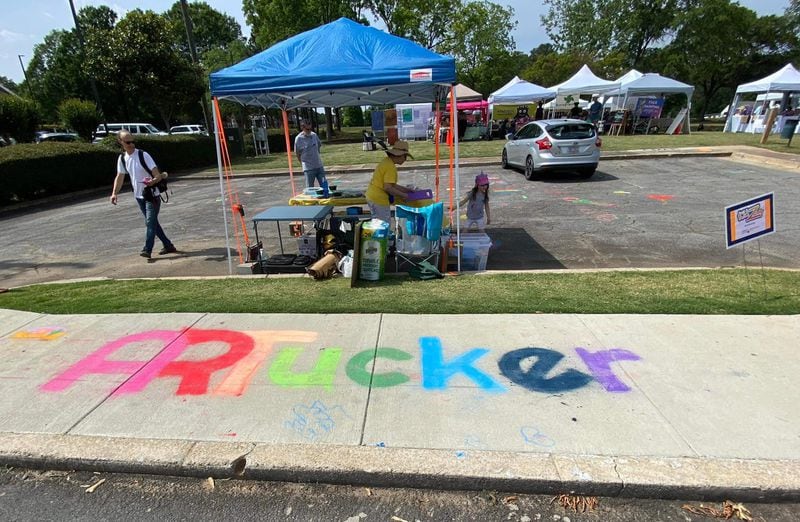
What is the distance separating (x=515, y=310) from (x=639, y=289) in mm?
1603

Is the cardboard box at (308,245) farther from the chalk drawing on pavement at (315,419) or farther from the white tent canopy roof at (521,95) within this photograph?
the white tent canopy roof at (521,95)

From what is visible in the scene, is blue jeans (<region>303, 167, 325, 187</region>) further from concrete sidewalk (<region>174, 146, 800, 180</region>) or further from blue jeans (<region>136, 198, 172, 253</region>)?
concrete sidewalk (<region>174, 146, 800, 180</region>)

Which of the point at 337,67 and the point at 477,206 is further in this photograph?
the point at 477,206

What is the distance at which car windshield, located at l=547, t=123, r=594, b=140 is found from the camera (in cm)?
1179

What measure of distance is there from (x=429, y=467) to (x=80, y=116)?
75.1 ft

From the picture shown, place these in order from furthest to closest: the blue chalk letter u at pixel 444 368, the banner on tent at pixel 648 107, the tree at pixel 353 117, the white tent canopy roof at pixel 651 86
A: the tree at pixel 353 117 < the banner on tent at pixel 648 107 < the white tent canopy roof at pixel 651 86 < the blue chalk letter u at pixel 444 368

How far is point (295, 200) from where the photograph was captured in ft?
23.7

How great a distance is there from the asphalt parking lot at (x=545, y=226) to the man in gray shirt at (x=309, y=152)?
1.50m

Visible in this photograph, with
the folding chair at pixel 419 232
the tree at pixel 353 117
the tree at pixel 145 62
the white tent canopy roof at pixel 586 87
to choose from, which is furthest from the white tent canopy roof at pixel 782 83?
the tree at pixel 353 117

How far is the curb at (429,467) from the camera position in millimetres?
2326

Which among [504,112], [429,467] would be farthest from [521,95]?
[429,467]

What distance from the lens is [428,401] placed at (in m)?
3.03

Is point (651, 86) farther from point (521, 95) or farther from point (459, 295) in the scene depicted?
point (459, 295)

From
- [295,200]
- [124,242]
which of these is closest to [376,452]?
[295,200]
